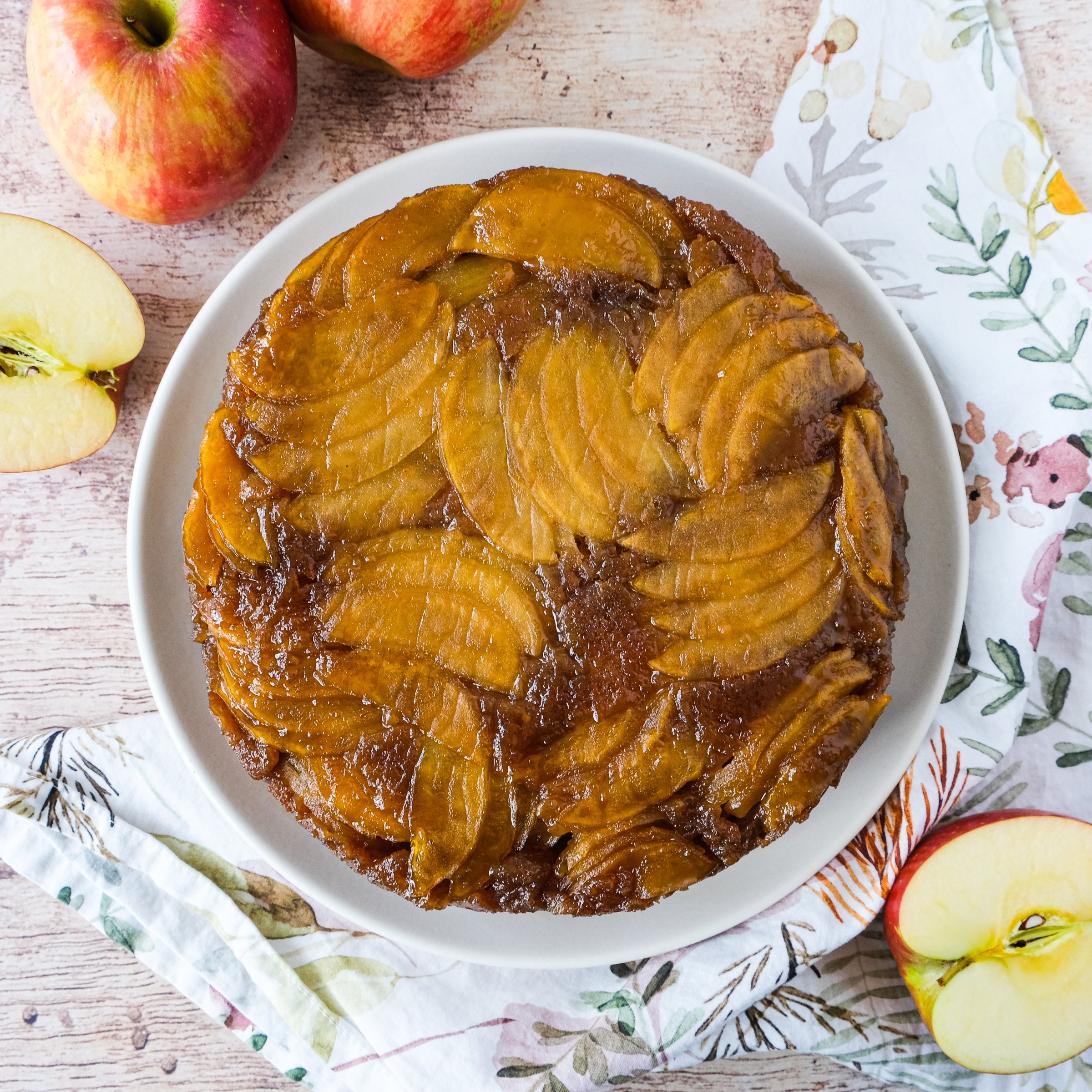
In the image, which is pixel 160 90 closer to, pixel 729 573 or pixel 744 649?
pixel 729 573

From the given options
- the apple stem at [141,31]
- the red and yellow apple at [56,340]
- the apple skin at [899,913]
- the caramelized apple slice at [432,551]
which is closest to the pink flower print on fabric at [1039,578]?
the apple skin at [899,913]

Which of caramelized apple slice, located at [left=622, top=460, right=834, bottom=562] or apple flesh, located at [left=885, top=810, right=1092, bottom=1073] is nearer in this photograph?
caramelized apple slice, located at [left=622, top=460, right=834, bottom=562]

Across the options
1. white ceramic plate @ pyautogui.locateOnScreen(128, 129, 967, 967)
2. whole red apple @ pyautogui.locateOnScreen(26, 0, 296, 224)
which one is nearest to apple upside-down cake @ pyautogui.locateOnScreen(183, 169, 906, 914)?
white ceramic plate @ pyautogui.locateOnScreen(128, 129, 967, 967)

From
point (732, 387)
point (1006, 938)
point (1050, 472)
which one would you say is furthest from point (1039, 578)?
point (732, 387)

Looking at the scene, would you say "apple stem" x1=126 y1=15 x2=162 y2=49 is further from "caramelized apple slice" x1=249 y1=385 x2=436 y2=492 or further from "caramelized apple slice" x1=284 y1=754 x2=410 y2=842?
"caramelized apple slice" x1=284 y1=754 x2=410 y2=842

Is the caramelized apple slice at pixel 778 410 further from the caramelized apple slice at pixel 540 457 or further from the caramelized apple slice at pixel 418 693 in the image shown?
the caramelized apple slice at pixel 418 693

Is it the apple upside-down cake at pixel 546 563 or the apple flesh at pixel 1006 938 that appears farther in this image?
the apple flesh at pixel 1006 938
